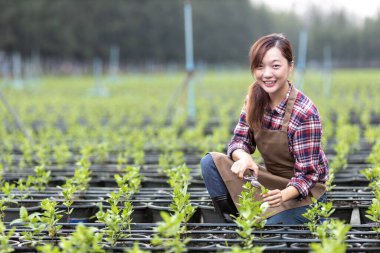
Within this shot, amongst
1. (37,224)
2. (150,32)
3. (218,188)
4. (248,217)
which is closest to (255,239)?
(248,217)

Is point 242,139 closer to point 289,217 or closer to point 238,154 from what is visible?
point 238,154

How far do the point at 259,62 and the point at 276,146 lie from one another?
1.50 feet

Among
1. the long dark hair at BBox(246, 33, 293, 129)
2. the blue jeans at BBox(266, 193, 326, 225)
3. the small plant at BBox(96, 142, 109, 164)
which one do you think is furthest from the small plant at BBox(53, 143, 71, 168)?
the blue jeans at BBox(266, 193, 326, 225)

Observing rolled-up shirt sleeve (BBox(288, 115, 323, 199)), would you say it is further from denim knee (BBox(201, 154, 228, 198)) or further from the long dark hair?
denim knee (BBox(201, 154, 228, 198))

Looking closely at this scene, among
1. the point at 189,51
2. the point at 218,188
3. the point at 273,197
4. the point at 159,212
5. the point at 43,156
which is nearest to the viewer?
the point at 273,197

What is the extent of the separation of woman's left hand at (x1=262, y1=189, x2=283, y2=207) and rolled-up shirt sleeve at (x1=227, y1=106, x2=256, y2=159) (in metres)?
0.44

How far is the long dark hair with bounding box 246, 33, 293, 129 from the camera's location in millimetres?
2883

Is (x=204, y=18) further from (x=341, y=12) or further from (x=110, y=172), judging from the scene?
(x=110, y=172)

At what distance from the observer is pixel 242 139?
3.13m

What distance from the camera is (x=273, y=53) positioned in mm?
2879

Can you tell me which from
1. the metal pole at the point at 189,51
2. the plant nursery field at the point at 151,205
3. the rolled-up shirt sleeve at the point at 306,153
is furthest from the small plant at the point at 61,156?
the metal pole at the point at 189,51

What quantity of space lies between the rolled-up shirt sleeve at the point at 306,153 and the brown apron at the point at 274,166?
0.10 m

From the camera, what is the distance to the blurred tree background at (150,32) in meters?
37.7

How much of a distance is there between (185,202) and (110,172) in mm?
2028
